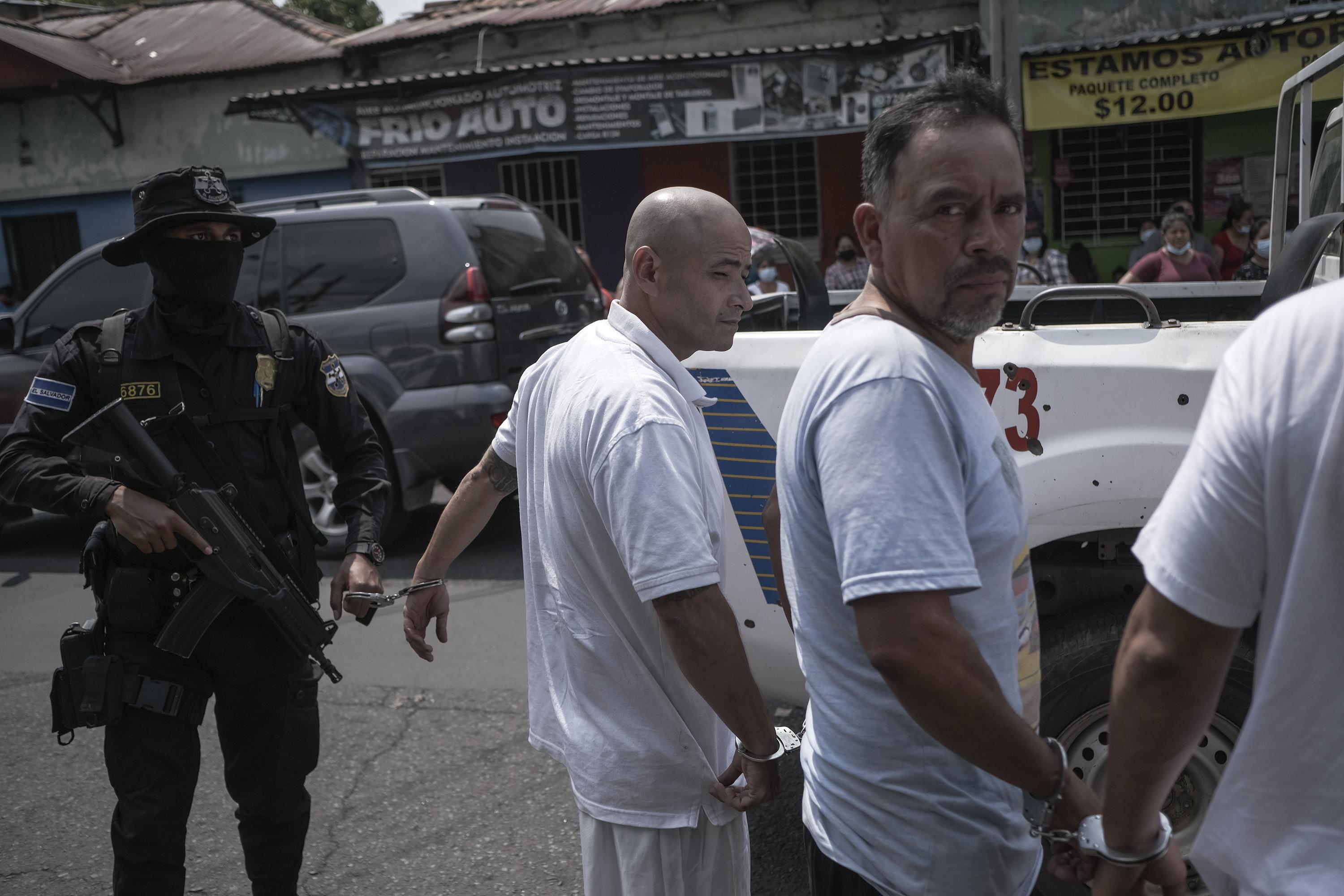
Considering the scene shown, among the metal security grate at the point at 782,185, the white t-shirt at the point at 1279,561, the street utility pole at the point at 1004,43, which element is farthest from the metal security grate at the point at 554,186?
the white t-shirt at the point at 1279,561

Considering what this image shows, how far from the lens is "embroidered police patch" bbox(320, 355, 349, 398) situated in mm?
2959

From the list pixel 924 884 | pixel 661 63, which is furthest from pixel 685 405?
pixel 661 63

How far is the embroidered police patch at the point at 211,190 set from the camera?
9.05 feet

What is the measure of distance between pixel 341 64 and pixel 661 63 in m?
6.03

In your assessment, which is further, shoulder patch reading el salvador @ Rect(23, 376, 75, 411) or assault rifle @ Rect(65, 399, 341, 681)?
shoulder patch reading el salvador @ Rect(23, 376, 75, 411)

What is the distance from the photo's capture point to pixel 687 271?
2.15 meters

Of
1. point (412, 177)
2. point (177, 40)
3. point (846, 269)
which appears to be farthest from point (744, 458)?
point (177, 40)

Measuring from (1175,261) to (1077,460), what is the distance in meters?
6.85

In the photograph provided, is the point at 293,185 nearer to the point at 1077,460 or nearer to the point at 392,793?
the point at 392,793

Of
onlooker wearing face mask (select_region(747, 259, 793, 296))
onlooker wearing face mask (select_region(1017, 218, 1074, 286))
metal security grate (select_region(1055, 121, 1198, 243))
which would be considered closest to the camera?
onlooker wearing face mask (select_region(1017, 218, 1074, 286))

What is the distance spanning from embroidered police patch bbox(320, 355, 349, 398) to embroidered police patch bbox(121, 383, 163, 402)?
16.7 inches

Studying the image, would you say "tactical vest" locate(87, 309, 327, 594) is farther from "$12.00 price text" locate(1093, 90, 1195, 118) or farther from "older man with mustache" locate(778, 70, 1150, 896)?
"$12.00 price text" locate(1093, 90, 1195, 118)

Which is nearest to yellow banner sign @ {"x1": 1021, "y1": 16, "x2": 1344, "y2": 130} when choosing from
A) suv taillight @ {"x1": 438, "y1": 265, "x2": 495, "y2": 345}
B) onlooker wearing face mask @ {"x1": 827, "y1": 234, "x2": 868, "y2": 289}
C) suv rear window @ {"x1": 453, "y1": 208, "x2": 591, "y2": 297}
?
onlooker wearing face mask @ {"x1": 827, "y1": 234, "x2": 868, "y2": 289}

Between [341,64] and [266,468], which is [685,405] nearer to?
[266,468]
